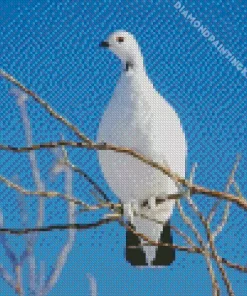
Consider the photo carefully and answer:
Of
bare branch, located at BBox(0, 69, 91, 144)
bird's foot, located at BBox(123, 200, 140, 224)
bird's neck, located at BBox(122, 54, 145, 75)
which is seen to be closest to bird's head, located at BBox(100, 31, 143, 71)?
bird's neck, located at BBox(122, 54, 145, 75)

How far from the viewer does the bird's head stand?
6.24ft

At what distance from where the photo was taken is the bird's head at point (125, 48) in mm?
1901

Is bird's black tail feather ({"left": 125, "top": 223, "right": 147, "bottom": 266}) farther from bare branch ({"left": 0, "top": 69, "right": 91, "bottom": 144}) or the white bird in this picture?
bare branch ({"left": 0, "top": 69, "right": 91, "bottom": 144})

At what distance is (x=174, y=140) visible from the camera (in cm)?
168

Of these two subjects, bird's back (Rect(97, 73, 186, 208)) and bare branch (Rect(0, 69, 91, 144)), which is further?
bird's back (Rect(97, 73, 186, 208))

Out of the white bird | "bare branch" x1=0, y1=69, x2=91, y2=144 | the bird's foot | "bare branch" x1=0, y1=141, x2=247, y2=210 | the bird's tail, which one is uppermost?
the white bird

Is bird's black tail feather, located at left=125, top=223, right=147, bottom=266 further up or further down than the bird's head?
further down

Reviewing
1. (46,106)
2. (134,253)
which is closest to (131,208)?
(134,253)

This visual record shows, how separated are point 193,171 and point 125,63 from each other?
103 cm

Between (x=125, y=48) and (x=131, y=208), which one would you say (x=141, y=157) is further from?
(x=125, y=48)

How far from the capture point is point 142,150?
5.26 feet

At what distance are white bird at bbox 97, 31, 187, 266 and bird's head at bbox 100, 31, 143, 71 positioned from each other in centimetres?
11

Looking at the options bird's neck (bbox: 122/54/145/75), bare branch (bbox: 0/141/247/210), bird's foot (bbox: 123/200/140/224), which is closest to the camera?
bare branch (bbox: 0/141/247/210)

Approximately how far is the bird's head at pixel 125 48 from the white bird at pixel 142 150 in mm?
110
